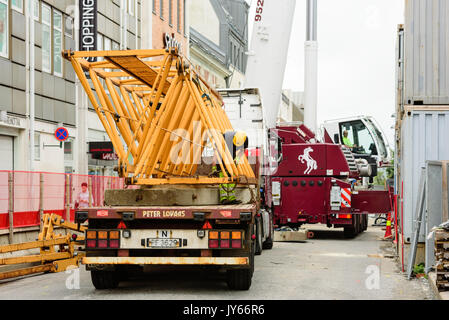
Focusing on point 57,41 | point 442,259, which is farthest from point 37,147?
point 442,259

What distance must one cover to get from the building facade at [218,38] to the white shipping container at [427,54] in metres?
32.0

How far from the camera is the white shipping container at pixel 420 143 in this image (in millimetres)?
13352

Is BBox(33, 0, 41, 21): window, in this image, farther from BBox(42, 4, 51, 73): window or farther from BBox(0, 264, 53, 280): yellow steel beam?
BBox(0, 264, 53, 280): yellow steel beam

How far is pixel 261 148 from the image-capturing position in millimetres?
16312

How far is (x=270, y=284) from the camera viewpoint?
11.6 m

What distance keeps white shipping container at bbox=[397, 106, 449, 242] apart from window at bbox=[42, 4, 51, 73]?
1440 cm

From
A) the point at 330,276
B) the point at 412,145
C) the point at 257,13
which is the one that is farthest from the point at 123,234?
the point at 257,13

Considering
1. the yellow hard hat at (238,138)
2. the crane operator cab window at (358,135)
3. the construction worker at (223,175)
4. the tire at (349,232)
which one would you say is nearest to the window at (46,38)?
the tire at (349,232)

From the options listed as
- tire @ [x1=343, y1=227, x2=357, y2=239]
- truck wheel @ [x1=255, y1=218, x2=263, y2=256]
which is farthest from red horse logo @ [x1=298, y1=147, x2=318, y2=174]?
truck wheel @ [x1=255, y1=218, x2=263, y2=256]

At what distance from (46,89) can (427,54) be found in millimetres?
14215

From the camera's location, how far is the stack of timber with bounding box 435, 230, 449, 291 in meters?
10.0
